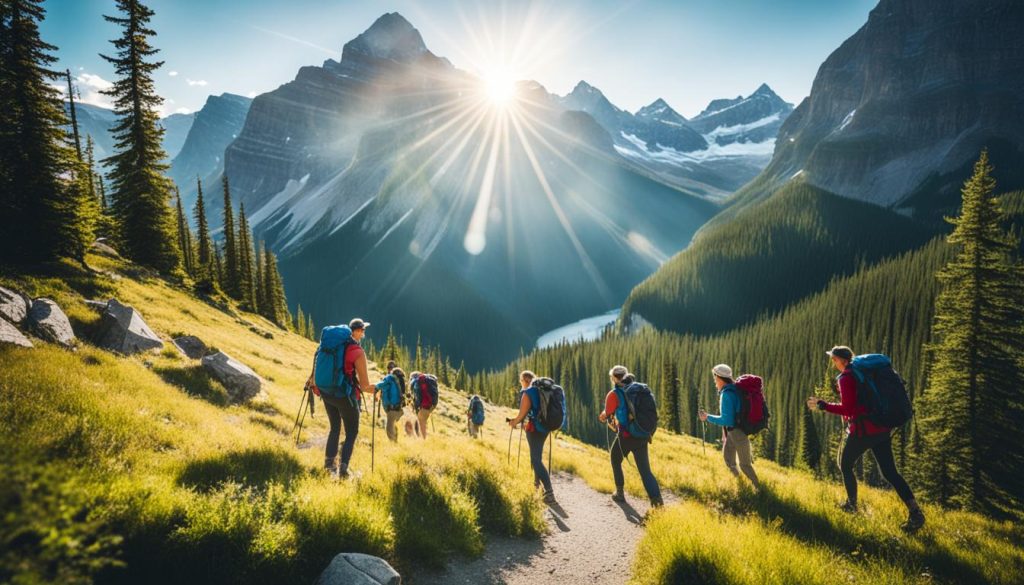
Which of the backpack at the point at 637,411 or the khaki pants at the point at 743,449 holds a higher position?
the backpack at the point at 637,411

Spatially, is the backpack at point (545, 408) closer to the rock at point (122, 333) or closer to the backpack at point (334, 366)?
the backpack at point (334, 366)

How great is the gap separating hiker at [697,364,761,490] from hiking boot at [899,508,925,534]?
249 cm

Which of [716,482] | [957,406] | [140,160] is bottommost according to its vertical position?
[957,406]

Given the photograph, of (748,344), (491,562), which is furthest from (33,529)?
(748,344)

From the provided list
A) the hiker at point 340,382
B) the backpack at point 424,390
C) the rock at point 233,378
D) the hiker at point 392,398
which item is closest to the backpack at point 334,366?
the hiker at point 340,382

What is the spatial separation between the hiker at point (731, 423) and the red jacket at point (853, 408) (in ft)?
6.65

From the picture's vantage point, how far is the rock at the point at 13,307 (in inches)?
373

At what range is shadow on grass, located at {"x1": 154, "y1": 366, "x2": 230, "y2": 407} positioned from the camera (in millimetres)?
12000

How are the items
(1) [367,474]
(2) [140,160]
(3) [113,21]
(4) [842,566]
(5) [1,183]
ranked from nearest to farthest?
(4) [842,566], (1) [367,474], (5) [1,183], (3) [113,21], (2) [140,160]

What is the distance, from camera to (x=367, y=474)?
26.1 ft

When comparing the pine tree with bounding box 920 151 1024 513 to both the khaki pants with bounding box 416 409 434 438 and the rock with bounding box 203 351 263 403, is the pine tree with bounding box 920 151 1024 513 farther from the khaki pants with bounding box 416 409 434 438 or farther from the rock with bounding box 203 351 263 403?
the rock with bounding box 203 351 263 403

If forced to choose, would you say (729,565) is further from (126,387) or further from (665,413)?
(665,413)

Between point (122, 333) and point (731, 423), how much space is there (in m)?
17.4

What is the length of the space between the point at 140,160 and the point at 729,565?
38.7 metres
